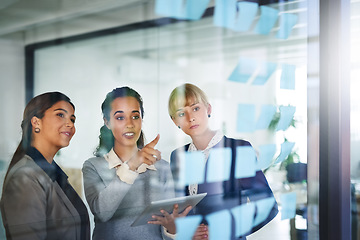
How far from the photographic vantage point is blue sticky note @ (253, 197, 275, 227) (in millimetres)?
2395

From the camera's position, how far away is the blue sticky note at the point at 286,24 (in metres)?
2.56

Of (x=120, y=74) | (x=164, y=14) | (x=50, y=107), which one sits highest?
(x=164, y=14)

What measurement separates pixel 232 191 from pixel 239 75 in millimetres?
582

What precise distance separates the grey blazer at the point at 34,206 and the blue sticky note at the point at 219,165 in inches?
30.0

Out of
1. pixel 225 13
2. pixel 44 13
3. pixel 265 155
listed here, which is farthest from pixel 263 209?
pixel 44 13

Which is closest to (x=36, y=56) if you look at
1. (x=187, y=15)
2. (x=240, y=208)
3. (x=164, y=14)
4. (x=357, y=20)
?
Answer: (x=164, y=14)

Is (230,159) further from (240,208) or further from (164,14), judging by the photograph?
(164,14)

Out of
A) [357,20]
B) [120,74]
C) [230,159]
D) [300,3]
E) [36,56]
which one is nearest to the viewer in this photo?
[36,56]

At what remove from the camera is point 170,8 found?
221 cm

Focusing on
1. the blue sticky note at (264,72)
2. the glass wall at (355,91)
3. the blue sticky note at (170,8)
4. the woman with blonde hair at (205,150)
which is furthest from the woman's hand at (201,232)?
the glass wall at (355,91)

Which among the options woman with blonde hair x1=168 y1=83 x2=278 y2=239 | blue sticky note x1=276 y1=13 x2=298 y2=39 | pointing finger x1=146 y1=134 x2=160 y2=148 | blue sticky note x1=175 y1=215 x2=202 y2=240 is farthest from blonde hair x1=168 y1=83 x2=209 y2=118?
blue sticky note x1=276 y1=13 x2=298 y2=39

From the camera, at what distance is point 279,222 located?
2.51m

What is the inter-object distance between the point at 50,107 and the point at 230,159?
1.02m

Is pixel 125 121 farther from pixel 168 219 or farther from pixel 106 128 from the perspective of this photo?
pixel 168 219
